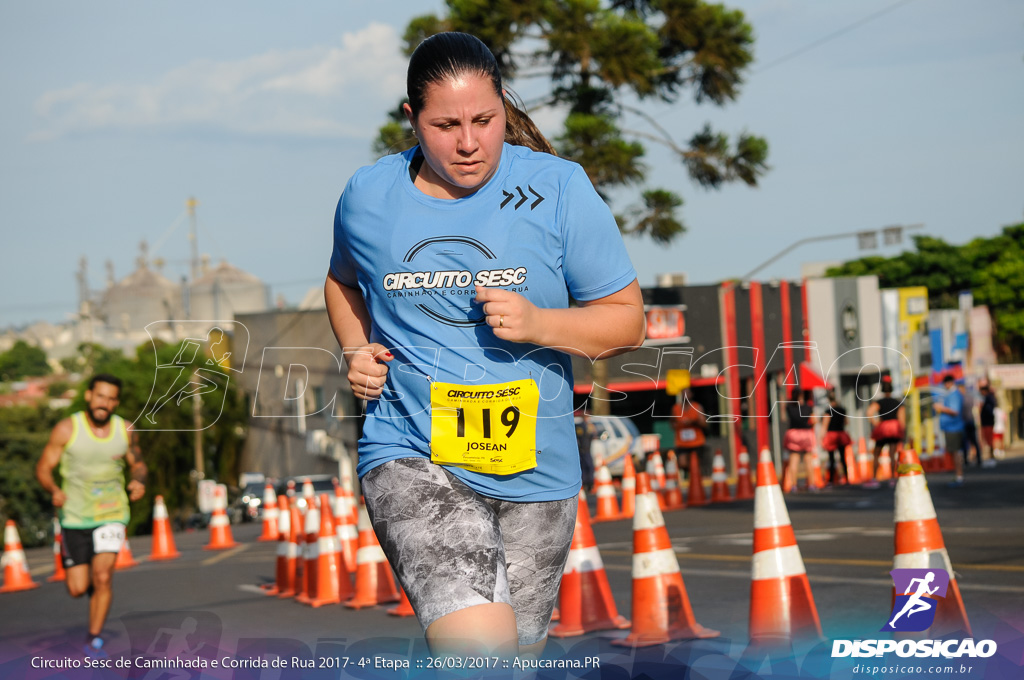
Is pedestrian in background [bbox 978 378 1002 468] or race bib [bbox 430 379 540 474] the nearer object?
race bib [bbox 430 379 540 474]

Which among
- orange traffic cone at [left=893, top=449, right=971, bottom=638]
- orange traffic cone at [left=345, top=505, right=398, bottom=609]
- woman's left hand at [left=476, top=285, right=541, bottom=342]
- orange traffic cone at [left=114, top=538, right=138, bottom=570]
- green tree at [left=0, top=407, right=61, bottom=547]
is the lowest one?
green tree at [left=0, top=407, right=61, bottom=547]

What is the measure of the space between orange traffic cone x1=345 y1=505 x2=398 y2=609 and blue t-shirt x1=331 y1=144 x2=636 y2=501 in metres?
6.18

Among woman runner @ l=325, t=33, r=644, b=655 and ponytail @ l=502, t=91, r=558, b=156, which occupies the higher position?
ponytail @ l=502, t=91, r=558, b=156

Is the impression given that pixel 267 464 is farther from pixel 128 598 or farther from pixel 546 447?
pixel 546 447

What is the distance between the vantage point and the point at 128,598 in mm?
11156

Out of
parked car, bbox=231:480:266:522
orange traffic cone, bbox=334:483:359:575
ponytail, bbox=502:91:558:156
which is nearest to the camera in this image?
ponytail, bbox=502:91:558:156

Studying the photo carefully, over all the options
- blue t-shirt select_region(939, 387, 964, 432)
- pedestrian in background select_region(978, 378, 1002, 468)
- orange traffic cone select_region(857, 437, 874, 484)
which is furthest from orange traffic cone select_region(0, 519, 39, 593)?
pedestrian in background select_region(978, 378, 1002, 468)

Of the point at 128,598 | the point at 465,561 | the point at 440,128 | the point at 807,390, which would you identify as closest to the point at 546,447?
the point at 465,561

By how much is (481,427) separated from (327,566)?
7.04 meters

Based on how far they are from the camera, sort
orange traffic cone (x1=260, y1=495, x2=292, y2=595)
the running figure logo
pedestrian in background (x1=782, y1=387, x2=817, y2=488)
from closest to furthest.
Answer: the running figure logo
orange traffic cone (x1=260, y1=495, x2=292, y2=595)
pedestrian in background (x1=782, y1=387, x2=817, y2=488)

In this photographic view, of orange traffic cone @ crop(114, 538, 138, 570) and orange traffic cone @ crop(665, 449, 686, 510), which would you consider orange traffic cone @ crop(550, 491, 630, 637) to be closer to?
orange traffic cone @ crop(114, 538, 138, 570)

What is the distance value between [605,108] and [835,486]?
468 inches

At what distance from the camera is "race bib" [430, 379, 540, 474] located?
9.59ft

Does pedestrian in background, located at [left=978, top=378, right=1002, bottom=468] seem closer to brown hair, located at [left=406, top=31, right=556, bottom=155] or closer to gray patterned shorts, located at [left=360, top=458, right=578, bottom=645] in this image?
gray patterned shorts, located at [left=360, top=458, right=578, bottom=645]
